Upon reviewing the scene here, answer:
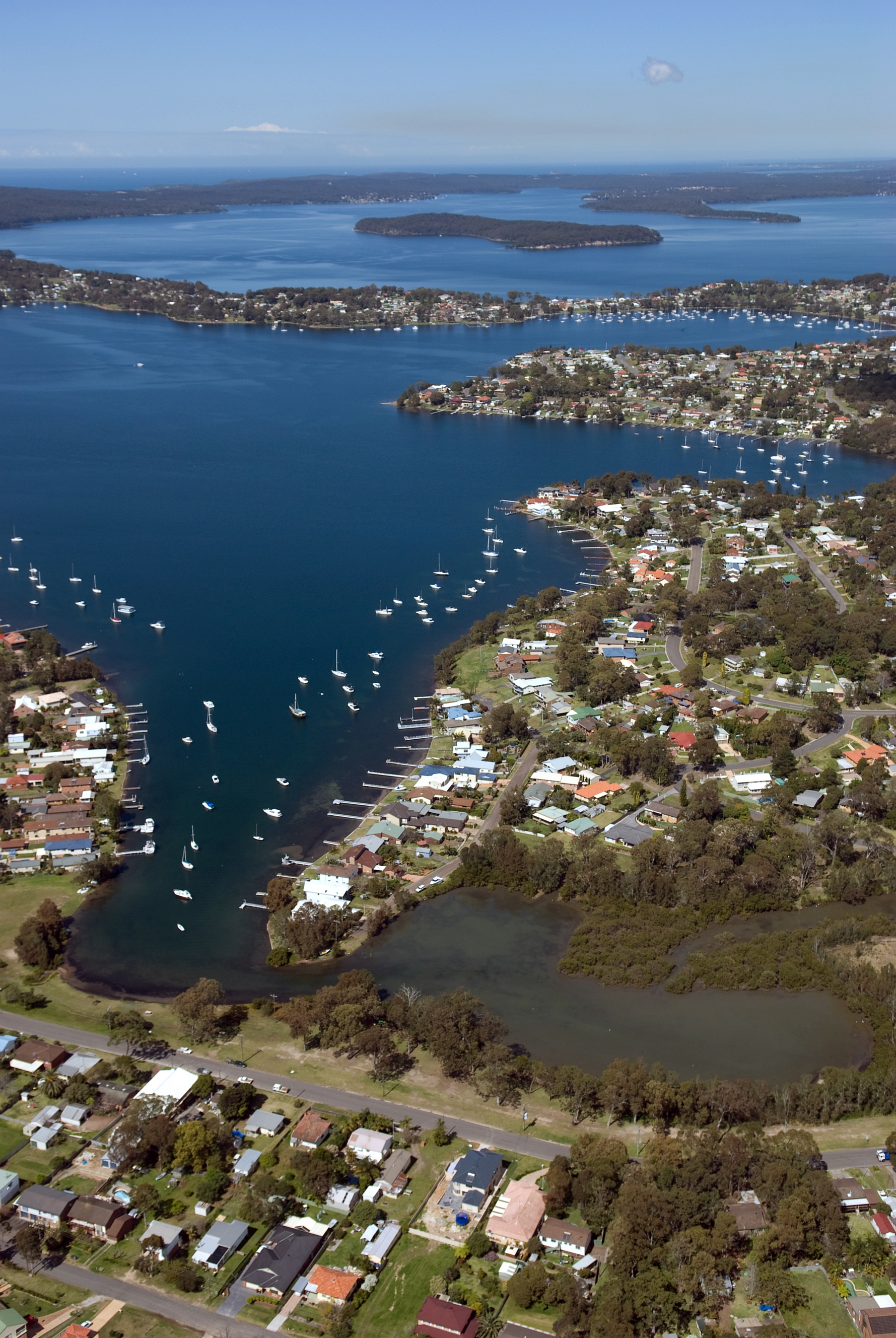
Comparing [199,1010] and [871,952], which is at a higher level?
[199,1010]

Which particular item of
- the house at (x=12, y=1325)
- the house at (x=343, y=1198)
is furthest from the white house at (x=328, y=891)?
the house at (x=12, y=1325)

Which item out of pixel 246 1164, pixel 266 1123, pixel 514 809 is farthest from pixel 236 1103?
pixel 514 809

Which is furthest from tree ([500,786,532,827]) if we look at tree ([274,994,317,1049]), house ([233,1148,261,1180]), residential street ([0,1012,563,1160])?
house ([233,1148,261,1180])

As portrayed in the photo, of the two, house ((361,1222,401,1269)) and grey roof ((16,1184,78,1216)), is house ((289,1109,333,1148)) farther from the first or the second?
grey roof ((16,1184,78,1216))

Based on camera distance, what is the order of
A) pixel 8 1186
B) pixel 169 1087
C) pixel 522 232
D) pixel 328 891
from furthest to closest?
pixel 522 232 < pixel 328 891 < pixel 169 1087 < pixel 8 1186

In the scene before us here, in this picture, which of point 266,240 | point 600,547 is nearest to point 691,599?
point 600,547

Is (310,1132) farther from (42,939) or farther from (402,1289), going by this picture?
(42,939)
